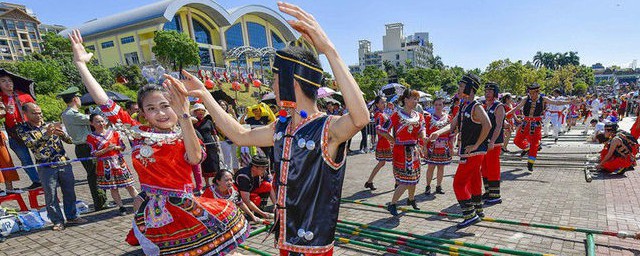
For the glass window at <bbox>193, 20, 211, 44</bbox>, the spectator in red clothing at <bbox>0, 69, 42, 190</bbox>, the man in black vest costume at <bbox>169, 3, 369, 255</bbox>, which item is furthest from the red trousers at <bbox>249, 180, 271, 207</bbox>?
the glass window at <bbox>193, 20, 211, 44</bbox>

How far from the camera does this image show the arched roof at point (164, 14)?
52.7m

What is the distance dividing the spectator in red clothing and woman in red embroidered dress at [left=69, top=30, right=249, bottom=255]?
4.66 m

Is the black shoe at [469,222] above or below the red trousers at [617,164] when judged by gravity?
above

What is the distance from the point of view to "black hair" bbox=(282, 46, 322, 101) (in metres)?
2.08

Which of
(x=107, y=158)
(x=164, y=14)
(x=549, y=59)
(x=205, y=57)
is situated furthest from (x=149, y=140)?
(x=549, y=59)

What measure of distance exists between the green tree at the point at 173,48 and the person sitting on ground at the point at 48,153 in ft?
138

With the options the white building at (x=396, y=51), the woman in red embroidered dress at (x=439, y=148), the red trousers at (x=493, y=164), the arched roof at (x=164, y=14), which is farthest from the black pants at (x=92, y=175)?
the white building at (x=396, y=51)

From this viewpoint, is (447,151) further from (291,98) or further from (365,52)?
(365,52)

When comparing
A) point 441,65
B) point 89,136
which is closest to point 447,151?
point 89,136

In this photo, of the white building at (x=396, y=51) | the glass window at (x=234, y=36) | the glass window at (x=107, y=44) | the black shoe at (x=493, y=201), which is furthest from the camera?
the white building at (x=396, y=51)

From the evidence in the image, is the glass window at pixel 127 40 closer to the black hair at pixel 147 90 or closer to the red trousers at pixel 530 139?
the red trousers at pixel 530 139

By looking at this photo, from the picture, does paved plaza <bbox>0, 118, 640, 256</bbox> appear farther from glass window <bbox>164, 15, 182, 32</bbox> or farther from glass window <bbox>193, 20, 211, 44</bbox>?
glass window <bbox>193, 20, 211, 44</bbox>

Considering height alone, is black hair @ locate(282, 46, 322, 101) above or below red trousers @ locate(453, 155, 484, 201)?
above

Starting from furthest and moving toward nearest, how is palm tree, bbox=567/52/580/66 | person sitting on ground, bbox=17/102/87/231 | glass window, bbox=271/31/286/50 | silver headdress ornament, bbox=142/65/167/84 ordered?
palm tree, bbox=567/52/580/66, glass window, bbox=271/31/286/50, person sitting on ground, bbox=17/102/87/231, silver headdress ornament, bbox=142/65/167/84
